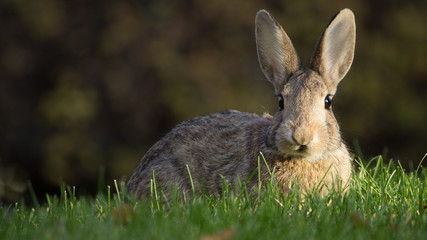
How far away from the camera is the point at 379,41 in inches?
442

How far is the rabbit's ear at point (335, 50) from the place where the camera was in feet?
16.5

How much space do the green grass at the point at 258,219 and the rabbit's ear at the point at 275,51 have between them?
3.07 ft

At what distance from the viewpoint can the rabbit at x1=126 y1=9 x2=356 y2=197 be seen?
468 cm

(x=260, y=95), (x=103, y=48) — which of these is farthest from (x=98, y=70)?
(x=260, y=95)

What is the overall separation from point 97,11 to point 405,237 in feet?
28.6

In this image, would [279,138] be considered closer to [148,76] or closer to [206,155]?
[206,155]

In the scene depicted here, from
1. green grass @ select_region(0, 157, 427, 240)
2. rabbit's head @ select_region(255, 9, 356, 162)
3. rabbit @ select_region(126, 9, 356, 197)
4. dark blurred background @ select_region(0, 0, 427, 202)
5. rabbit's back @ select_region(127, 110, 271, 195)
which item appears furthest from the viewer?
dark blurred background @ select_region(0, 0, 427, 202)

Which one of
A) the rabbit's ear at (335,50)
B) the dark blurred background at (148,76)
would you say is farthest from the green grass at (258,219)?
the dark blurred background at (148,76)

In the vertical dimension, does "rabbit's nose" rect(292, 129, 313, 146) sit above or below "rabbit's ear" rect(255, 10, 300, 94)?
below

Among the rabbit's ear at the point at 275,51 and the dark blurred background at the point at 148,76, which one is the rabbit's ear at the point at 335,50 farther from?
the dark blurred background at the point at 148,76

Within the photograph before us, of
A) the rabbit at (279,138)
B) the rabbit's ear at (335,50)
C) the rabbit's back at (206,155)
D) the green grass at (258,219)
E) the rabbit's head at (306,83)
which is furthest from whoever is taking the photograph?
the rabbit's back at (206,155)

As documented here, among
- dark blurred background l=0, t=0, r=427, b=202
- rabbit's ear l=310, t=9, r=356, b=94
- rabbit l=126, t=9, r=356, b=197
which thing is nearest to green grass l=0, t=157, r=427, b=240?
rabbit l=126, t=9, r=356, b=197

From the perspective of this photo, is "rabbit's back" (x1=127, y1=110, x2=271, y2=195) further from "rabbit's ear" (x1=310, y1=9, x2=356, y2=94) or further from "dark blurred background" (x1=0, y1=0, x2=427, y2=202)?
"dark blurred background" (x1=0, y1=0, x2=427, y2=202)

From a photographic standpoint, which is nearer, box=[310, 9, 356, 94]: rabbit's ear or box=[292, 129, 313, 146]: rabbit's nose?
box=[292, 129, 313, 146]: rabbit's nose
